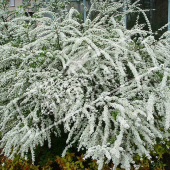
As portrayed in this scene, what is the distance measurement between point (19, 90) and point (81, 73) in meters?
0.71

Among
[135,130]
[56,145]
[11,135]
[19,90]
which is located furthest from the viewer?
[56,145]

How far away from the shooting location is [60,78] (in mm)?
2049

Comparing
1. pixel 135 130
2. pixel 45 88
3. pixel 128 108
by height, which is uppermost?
pixel 45 88

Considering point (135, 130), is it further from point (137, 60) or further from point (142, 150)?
point (137, 60)

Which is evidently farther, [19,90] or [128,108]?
[19,90]

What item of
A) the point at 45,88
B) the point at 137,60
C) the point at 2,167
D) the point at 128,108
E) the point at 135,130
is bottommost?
the point at 2,167

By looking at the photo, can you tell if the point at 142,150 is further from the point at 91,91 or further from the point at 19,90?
the point at 19,90

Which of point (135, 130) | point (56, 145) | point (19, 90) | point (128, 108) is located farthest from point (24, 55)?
point (135, 130)

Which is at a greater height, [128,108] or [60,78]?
Result: [60,78]

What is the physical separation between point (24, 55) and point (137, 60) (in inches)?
48.6

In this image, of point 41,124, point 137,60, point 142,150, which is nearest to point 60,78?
point 41,124

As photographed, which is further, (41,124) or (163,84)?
(41,124)

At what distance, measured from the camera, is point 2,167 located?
7.45ft

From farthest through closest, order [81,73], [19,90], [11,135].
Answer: [19,90], [81,73], [11,135]
